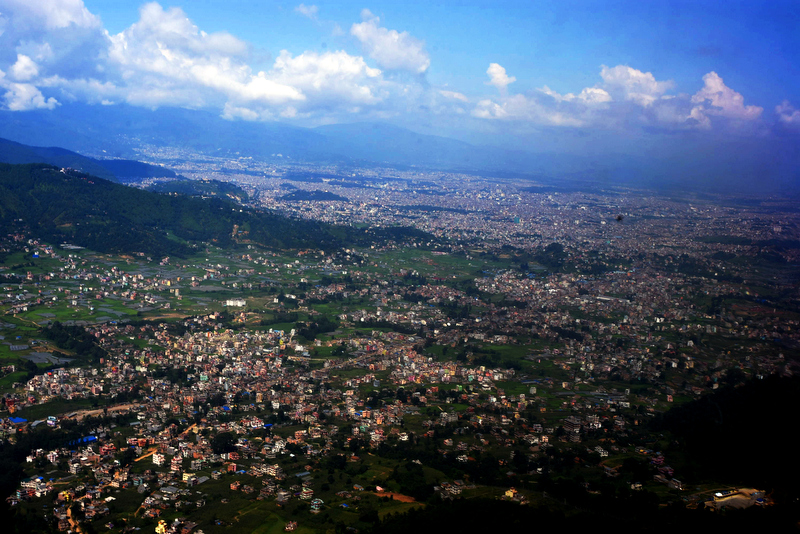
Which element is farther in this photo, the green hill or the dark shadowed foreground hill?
the green hill

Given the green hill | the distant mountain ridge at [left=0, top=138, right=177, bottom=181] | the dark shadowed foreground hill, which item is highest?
the distant mountain ridge at [left=0, top=138, right=177, bottom=181]

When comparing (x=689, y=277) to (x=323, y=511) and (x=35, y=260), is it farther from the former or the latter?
(x=35, y=260)

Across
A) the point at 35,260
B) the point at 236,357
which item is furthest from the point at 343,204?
the point at 236,357

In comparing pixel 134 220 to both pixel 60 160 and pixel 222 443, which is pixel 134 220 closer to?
pixel 60 160

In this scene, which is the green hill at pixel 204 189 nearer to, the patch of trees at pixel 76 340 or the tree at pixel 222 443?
the patch of trees at pixel 76 340

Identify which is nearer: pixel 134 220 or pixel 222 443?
pixel 222 443

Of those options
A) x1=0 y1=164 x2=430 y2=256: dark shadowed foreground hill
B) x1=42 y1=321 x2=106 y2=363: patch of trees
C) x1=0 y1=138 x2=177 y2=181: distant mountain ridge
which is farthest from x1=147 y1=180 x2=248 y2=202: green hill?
x1=42 y1=321 x2=106 y2=363: patch of trees

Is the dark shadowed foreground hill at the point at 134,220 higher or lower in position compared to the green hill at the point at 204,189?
lower

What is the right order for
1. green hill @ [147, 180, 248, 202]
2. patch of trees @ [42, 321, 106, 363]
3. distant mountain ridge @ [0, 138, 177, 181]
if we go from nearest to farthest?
patch of trees @ [42, 321, 106, 363]
green hill @ [147, 180, 248, 202]
distant mountain ridge @ [0, 138, 177, 181]

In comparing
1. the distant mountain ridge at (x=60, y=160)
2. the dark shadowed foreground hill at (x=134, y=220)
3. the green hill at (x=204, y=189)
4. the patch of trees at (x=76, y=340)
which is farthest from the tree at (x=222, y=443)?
the distant mountain ridge at (x=60, y=160)

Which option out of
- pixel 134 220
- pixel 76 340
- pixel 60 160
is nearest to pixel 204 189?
pixel 60 160

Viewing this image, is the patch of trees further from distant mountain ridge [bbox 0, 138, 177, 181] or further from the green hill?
distant mountain ridge [bbox 0, 138, 177, 181]

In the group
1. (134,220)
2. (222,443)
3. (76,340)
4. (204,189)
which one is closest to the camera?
(222,443)
